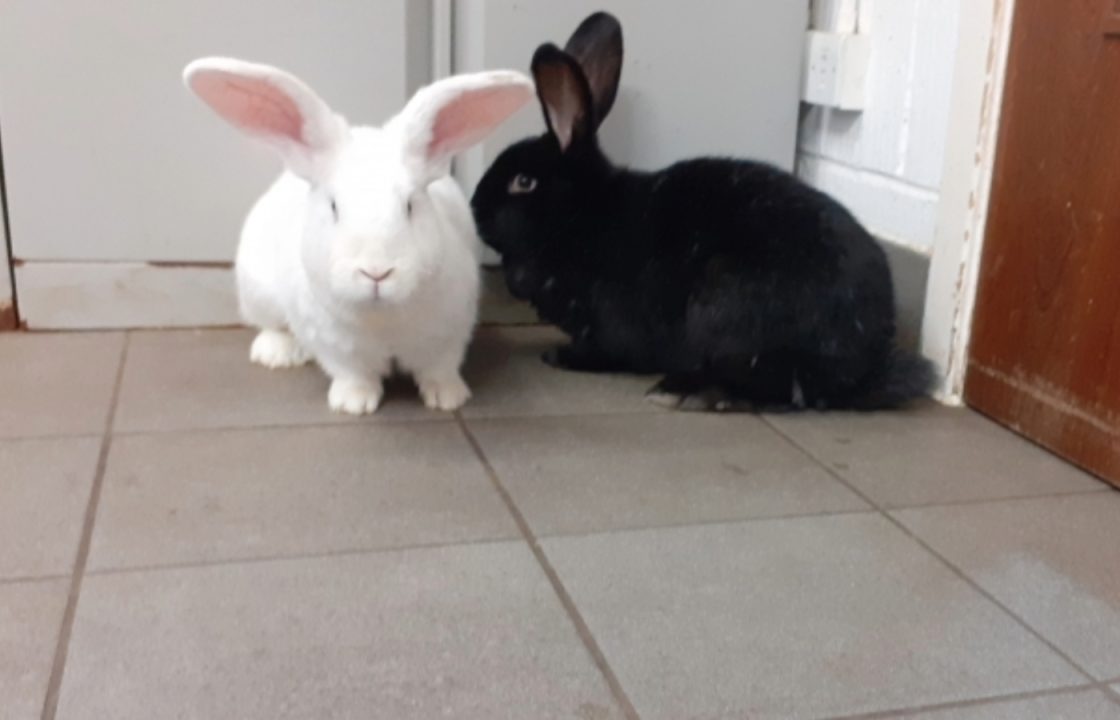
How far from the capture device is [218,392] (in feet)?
4.91

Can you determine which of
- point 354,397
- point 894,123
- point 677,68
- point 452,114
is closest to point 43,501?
point 354,397

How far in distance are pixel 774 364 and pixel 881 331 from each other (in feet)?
0.52

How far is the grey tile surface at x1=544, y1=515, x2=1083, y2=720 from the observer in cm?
84

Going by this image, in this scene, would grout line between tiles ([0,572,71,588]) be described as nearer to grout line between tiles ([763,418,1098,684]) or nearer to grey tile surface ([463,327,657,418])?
grey tile surface ([463,327,657,418])

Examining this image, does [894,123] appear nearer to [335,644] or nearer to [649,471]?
[649,471]

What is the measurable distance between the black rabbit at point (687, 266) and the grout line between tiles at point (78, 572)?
0.64 metres

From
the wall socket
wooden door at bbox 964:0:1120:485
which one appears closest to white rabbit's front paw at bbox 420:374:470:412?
wooden door at bbox 964:0:1120:485

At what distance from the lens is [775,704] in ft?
2.71

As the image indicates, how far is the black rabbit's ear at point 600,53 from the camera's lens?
5.37 feet

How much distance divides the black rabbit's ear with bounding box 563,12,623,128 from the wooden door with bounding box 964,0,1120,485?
58cm

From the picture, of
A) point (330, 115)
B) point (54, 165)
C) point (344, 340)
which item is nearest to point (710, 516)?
point (344, 340)

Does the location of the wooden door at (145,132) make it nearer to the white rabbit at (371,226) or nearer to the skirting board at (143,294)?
the skirting board at (143,294)

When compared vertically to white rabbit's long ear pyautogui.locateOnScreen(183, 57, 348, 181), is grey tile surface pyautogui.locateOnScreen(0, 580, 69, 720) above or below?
below

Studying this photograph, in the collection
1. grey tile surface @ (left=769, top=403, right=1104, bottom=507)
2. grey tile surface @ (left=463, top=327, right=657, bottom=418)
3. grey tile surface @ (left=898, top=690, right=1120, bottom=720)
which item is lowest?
grey tile surface @ (left=898, top=690, right=1120, bottom=720)
